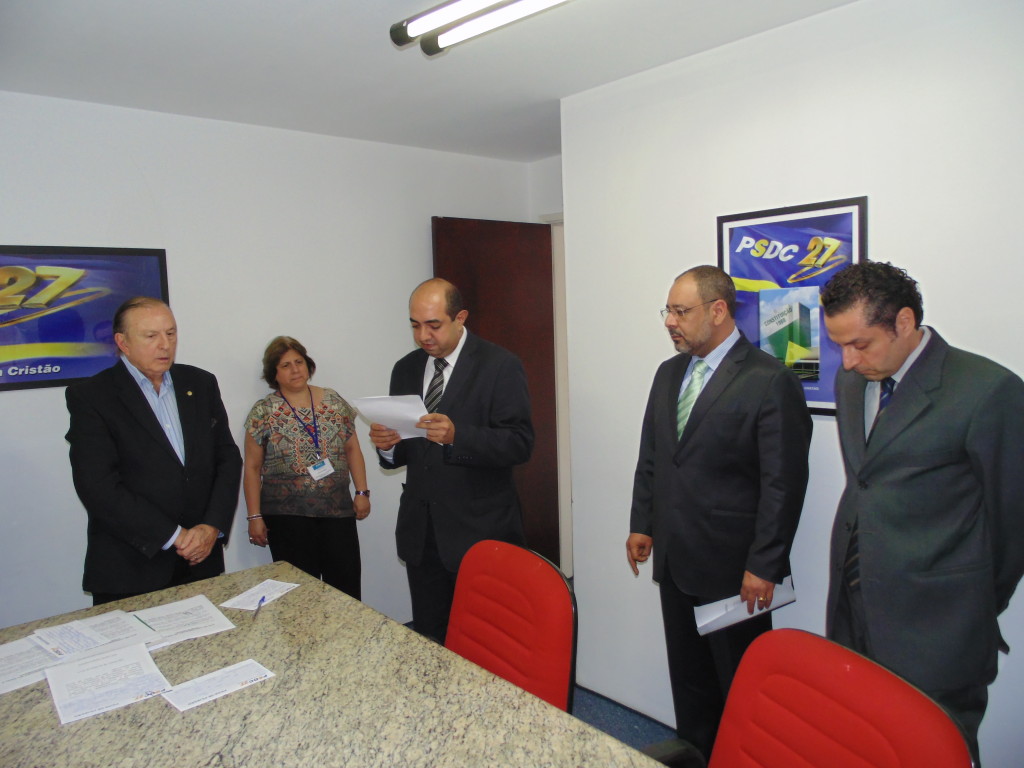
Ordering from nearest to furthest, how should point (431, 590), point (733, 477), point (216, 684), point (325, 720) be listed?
point (325, 720)
point (216, 684)
point (733, 477)
point (431, 590)

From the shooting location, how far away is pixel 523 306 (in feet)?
14.8

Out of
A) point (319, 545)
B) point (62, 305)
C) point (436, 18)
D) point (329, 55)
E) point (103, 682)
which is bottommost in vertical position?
point (319, 545)

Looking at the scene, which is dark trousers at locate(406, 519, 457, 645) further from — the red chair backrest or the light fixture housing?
the light fixture housing

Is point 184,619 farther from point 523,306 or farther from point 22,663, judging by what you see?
point 523,306

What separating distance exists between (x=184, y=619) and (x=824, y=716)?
162cm

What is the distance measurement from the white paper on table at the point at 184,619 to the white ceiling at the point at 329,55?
1.84m

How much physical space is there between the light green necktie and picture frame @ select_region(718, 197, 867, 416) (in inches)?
16.1

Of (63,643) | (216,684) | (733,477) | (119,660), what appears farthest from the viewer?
(733,477)

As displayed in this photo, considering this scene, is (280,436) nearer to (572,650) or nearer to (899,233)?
(572,650)

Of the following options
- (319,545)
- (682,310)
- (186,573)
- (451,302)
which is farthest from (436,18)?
(319,545)

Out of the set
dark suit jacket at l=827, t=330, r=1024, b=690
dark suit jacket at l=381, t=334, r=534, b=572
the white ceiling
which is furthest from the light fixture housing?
dark suit jacket at l=827, t=330, r=1024, b=690

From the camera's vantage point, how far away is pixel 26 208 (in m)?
2.97

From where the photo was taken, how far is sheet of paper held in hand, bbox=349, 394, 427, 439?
90.2 inches

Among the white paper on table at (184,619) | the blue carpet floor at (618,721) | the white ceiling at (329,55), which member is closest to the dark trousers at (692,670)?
the blue carpet floor at (618,721)
